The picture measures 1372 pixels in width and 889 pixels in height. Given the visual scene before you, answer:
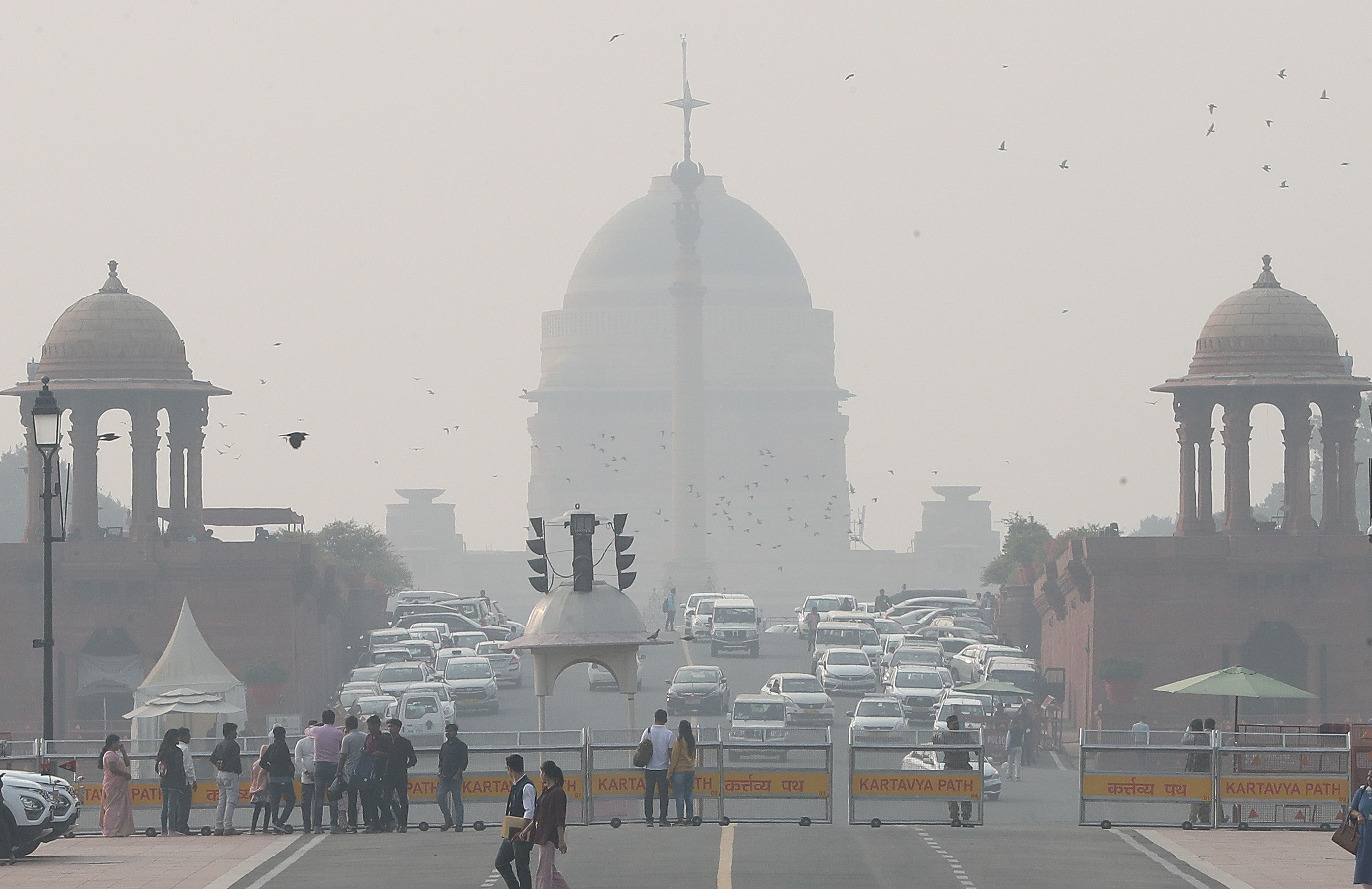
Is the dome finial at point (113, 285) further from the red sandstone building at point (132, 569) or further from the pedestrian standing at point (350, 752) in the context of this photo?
the pedestrian standing at point (350, 752)

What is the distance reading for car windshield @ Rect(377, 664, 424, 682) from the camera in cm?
6091

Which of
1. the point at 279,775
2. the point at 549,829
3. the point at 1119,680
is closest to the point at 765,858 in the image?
the point at 549,829

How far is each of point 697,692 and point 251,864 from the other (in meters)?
30.7

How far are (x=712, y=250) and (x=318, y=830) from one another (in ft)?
471

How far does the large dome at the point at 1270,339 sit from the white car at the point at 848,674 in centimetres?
1143

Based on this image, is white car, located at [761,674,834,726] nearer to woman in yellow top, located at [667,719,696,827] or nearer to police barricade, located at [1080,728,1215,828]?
police barricade, located at [1080,728,1215,828]

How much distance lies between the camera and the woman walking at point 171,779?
31844 millimetres

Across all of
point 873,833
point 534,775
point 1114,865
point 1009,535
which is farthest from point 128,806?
point 1009,535

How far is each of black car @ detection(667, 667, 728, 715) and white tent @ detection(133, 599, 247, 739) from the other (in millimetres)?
9475

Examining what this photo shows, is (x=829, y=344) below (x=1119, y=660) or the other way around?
the other way around

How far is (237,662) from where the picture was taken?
216 feet

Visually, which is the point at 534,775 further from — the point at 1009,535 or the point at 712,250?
the point at 712,250

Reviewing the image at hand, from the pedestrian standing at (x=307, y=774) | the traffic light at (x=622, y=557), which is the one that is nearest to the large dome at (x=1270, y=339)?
the traffic light at (x=622, y=557)

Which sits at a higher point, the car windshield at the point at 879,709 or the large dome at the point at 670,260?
the large dome at the point at 670,260
